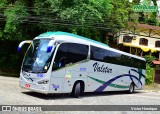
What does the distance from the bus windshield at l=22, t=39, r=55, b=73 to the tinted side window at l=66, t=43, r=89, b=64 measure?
132 centimetres

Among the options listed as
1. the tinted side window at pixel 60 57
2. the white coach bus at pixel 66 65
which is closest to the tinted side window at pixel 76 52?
the white coach bus at pixel 66 65

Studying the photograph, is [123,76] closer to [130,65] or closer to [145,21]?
[130,65]

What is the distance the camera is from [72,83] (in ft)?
62.4

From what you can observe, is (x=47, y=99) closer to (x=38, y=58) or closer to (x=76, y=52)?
(x=38, y=58)

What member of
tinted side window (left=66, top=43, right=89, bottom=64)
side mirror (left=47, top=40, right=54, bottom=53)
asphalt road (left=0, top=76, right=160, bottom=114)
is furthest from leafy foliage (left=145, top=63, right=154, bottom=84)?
side mirror (left=47, top=40, right=54, bottom=53)

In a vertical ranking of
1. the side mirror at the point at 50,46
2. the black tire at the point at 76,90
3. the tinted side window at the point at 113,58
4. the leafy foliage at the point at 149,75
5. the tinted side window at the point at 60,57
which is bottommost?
the leafy foliage at the point at 149,75

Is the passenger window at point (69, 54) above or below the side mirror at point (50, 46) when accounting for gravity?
below

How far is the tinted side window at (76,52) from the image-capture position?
18.5 m

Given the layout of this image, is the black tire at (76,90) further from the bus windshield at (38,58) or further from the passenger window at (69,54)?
the bus windshield at (38,58)

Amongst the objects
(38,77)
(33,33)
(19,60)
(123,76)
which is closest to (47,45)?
(38,77)

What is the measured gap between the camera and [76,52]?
19.1m

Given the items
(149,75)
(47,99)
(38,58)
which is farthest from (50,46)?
(149,75)

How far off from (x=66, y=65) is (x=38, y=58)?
5.47 ft

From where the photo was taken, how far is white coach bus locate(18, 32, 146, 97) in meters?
17.5
